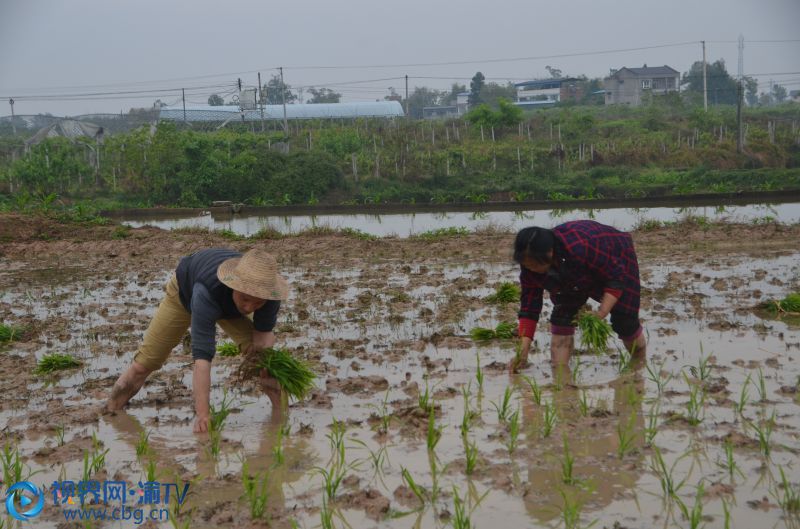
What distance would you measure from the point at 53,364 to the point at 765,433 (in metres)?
4.71

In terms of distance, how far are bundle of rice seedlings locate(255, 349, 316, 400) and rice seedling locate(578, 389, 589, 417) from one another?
1.52 m

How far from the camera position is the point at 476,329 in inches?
269

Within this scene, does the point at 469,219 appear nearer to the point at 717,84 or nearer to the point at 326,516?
the point at 326,516

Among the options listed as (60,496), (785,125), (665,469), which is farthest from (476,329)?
(785,125)

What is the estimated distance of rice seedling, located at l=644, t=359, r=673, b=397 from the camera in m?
5.23

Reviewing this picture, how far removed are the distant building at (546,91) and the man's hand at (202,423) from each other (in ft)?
195

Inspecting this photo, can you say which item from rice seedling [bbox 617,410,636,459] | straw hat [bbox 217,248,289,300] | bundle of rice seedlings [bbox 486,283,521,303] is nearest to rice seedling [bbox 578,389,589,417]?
rice seedling [bbox 617,410,636,459]

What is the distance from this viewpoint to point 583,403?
192 inches

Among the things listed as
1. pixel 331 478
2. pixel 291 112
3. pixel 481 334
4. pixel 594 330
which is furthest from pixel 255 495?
pixel 291 112

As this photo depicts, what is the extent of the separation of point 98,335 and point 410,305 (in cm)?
281

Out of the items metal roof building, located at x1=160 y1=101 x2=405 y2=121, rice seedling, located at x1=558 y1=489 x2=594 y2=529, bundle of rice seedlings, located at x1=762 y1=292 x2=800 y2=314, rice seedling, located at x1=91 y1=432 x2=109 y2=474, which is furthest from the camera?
metal roof building, located at x1=160 y1=101 x2=405 y2=121

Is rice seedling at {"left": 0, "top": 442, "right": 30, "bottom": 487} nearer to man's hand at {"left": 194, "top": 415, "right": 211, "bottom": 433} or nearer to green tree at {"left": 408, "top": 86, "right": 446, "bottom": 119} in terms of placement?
man's hand at {"left": 194, "top": 415, "right": 211, "bottom": 433}

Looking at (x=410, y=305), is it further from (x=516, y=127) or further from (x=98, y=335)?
(x=516, y=127)

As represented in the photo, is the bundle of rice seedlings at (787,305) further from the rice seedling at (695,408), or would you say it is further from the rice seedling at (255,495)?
the rice seedling at (255,495)
